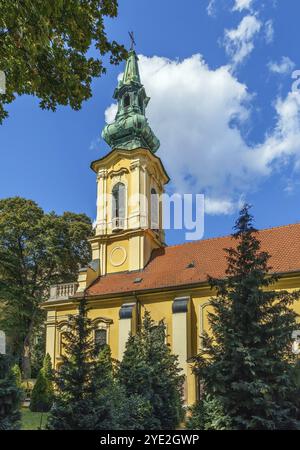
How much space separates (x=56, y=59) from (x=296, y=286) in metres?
14.9

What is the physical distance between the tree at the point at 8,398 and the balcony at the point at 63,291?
1632 cm

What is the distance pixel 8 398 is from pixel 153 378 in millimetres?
6239

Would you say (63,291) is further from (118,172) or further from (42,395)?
(118,172)

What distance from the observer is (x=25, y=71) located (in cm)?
688

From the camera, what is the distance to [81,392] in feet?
32.5

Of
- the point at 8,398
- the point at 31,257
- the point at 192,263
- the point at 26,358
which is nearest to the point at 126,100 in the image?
the point at 31,257

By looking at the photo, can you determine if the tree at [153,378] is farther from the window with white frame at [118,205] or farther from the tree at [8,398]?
the window with white frame at [118,205]

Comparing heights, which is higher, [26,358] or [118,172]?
[118,172]

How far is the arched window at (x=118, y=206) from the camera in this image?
26594mm

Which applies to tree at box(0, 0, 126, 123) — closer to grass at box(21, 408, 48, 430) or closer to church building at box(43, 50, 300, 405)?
grass at box(21, 408, 48, 430)

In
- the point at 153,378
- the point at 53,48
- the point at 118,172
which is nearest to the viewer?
the point at 53,48

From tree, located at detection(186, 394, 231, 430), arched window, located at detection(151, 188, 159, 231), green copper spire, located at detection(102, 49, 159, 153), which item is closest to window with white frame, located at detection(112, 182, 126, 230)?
arched window, located at detection(151, 188, 159, 231)

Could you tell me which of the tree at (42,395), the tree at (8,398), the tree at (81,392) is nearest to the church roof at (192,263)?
the tree at (42,395)

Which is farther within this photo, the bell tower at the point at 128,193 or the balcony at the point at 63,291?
the bell tower at the point at 128,193
